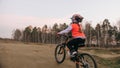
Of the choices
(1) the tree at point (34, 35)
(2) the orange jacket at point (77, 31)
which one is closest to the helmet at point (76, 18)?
(2) the orange jacket at point (77, 31)

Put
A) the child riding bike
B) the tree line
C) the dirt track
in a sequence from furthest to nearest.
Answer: the tree line < the dirt track < the child riding bike

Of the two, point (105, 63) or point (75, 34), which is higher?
point (75, 34)

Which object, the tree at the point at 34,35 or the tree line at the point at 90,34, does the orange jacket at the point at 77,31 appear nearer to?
the tree line at the point at 90,34

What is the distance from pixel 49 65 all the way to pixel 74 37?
2308mm

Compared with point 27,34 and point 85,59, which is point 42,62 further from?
point 27,34

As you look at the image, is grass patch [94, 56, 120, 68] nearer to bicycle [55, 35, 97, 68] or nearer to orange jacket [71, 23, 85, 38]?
bicycle [55, 35, 97, 68]

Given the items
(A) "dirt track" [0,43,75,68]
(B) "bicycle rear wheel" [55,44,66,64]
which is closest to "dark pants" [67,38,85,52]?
(B) "bicycle rear wheel" [55,44,66,64]

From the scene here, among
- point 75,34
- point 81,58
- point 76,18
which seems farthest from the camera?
point 76,18

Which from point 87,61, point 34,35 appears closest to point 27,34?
point 34,35

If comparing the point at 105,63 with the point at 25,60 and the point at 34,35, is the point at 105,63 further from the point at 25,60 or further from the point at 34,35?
the point at 34,35

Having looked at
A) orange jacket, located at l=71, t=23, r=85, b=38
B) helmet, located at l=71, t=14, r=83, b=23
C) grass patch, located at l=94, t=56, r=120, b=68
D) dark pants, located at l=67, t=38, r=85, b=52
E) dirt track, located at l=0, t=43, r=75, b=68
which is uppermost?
helmet, located at l=71, t=14, r=83, b=23

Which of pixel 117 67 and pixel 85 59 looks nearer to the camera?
pixel 85 59

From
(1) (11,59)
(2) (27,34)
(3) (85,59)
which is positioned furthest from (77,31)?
(2) (27,34)

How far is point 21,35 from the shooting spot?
119062mm
